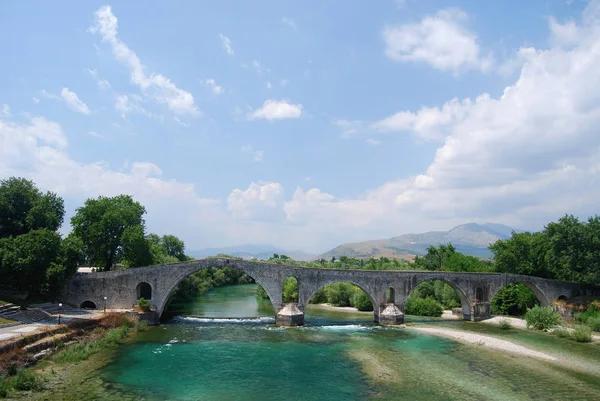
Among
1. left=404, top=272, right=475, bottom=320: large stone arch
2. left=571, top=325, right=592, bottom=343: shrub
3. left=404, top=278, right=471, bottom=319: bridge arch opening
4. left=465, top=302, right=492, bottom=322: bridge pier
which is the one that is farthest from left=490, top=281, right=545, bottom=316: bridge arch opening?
left=571, top=325, right=592, bottom=343: shrub

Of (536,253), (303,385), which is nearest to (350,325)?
(303,385)

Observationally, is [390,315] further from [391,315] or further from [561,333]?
[561,333]

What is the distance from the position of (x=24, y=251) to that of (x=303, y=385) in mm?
25713

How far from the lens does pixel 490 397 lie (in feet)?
67.6

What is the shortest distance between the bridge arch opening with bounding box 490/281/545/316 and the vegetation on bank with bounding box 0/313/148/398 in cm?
4073

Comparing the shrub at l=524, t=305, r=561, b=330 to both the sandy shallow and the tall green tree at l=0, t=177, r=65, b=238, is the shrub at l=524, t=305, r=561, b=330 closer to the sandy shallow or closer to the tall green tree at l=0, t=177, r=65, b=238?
the sandy shallow

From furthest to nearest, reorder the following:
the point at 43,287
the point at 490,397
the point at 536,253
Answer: the point at 536,253, the point at 43,287, the point at 490,397

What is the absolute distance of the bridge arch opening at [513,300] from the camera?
5006 centimetres

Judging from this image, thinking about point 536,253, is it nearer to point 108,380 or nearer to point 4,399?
point 108,380

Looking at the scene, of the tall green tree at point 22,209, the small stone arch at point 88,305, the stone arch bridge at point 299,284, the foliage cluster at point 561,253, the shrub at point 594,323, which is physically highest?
the tall green tree at point 22,209

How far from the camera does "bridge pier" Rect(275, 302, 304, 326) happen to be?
40.5 meters

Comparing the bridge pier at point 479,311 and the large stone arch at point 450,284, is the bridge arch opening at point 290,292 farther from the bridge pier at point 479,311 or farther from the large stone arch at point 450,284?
the bridge pier at point 479,311

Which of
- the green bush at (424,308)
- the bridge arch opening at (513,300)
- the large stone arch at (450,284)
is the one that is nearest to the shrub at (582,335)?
the large stone arch at (450,284)

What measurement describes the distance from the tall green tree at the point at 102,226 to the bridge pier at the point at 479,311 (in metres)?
39.3
